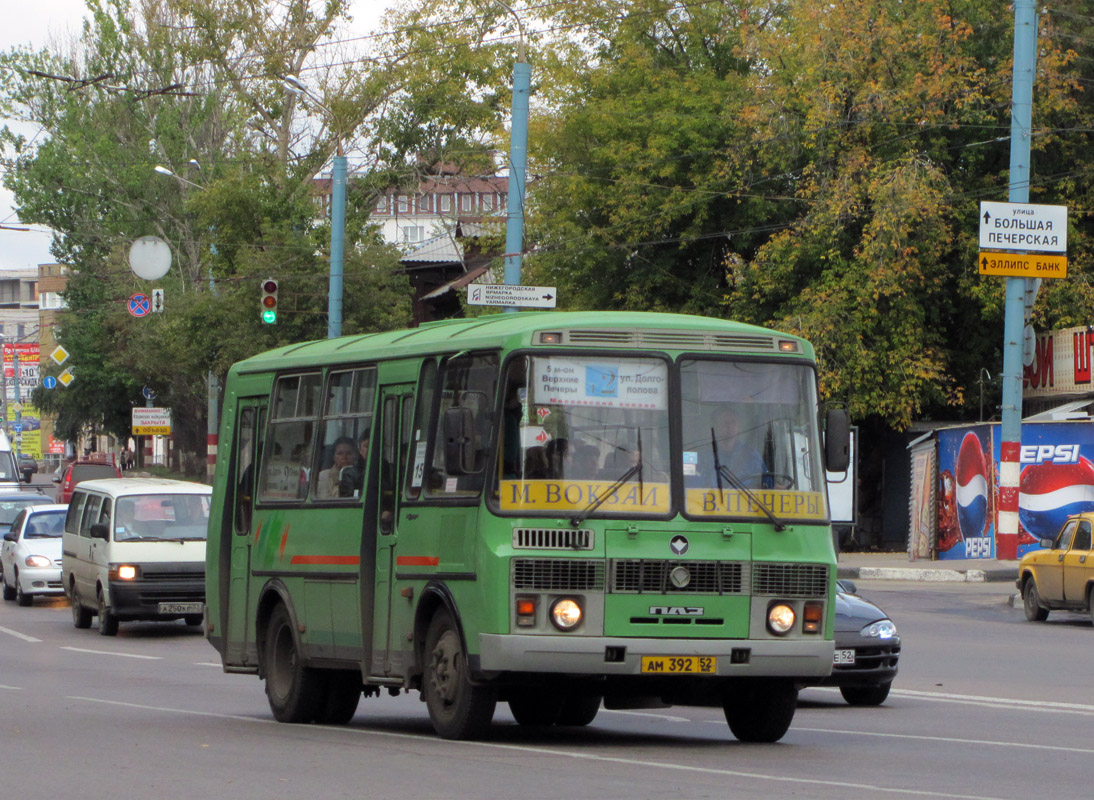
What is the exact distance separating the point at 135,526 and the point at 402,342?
40.7 feet

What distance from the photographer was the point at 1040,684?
641 inches

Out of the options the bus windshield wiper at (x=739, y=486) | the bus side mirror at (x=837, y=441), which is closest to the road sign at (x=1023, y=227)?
the bus side mirror at (x=837, y=441)

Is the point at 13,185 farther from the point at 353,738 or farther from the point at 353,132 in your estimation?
the point at 353,738

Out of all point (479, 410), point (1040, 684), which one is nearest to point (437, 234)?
point (1040, 684)

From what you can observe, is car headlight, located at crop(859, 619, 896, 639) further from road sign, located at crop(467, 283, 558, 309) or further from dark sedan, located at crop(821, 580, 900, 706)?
road sign, located at crop(467, 283, 558, 309)

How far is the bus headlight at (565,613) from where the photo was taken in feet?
34.1

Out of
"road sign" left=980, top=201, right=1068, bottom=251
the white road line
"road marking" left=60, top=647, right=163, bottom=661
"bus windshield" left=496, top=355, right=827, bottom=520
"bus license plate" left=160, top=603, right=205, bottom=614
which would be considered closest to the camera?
the white road line

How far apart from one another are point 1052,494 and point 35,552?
59.0 ft

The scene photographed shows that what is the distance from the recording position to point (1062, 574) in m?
23.3

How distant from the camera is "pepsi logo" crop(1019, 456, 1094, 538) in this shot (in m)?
32.8

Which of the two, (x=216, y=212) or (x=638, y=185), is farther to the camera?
(x=216, y=212)

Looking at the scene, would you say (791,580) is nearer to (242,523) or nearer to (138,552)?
(242,523)

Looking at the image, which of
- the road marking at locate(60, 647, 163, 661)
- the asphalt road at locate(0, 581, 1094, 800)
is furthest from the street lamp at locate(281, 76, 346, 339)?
the asphalt road at locate(0, 581, 1094, 800)

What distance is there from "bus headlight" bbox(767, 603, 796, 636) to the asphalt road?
75 centimetres
